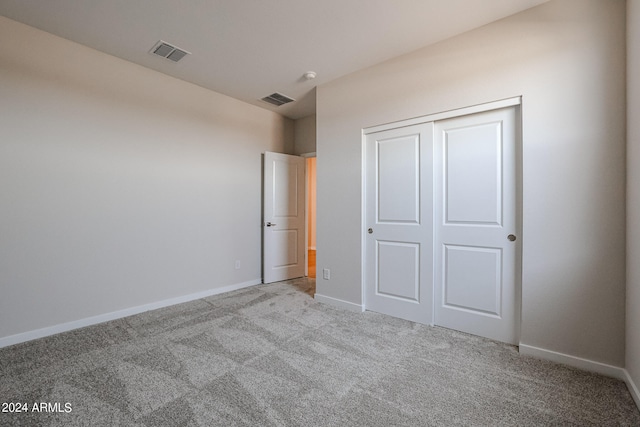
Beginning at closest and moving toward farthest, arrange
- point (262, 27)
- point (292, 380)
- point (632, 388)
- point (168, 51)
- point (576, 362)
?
point (632, 388), point (292, 380), point (576, 362), point (262, 27), point (168, 51)

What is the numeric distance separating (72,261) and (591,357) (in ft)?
14.2

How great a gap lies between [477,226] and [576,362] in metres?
1.14

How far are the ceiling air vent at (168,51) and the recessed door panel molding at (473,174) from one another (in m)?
2.71

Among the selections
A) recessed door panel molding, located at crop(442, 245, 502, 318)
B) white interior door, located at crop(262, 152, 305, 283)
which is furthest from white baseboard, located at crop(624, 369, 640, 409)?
white interior door, located at crop(262, 152, 305, 283)

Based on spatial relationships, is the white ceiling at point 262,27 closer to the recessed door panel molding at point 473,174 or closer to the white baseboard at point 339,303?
the recessed door panel molding at point 473,174

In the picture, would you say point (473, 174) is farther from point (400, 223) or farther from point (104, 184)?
point (104, 184)

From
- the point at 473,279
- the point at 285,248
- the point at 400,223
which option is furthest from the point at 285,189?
the point at 473,279

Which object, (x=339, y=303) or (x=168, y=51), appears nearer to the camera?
(x=168, y=51)

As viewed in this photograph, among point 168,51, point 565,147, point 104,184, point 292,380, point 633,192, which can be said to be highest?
point 168,51

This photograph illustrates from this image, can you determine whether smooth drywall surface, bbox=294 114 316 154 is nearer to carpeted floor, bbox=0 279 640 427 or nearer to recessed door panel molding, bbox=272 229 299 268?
recessed door panel molding, bbox=272 229 299 268

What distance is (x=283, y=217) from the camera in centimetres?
435

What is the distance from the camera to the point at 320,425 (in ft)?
4.61

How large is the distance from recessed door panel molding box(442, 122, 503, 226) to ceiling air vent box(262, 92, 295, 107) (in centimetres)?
224

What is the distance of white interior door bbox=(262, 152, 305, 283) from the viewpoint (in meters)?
4.15
